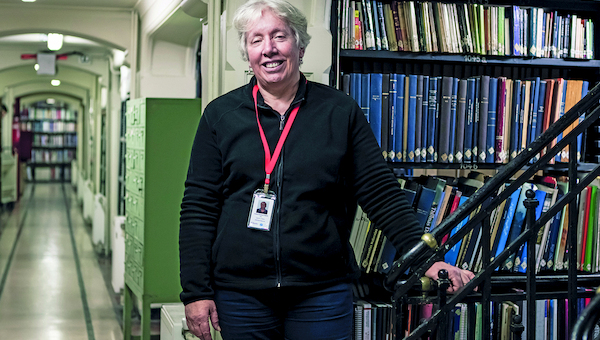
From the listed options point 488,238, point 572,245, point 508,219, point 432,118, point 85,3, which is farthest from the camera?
point 85,3

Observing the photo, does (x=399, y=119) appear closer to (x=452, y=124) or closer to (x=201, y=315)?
(x=452, y=124)

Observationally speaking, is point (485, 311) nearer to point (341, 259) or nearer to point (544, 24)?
point (341, 259)

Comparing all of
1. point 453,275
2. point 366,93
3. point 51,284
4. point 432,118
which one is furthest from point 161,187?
point 51,284

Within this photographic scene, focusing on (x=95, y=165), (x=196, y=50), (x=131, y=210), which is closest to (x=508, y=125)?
(x=131, y=210)

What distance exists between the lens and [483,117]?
8.61 feet

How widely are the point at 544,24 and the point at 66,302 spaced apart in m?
4.86

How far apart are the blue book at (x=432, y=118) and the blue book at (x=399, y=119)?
120mm

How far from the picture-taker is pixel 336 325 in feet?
5.56

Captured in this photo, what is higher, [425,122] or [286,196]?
[425,122]

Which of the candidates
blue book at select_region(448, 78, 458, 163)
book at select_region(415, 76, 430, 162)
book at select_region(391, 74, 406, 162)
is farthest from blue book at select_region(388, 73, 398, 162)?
blue book at select_region(448, 78, 458, 163)

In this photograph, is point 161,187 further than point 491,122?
Yes

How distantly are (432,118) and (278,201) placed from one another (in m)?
1.15

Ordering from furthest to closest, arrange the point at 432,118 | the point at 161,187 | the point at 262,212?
the point at 161,187 < the point at 432,118 < the point at 262,212

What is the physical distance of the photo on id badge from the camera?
1633mm
